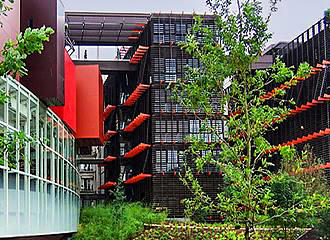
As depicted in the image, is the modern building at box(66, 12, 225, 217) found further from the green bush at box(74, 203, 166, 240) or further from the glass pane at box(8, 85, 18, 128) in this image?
the glass pane at box(8, 85, 18, 128)

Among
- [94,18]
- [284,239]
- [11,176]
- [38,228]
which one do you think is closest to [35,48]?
[11,176]

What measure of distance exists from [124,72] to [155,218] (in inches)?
893

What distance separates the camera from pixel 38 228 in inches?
821

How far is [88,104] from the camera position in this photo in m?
36.4

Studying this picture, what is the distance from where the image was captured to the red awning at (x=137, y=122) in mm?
52141

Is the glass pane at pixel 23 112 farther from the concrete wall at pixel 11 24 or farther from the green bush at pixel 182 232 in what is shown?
the green bush at pixel 182 232

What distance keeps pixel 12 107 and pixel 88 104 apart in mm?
18647

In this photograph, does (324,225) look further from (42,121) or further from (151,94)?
(151,94)

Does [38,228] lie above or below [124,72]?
below

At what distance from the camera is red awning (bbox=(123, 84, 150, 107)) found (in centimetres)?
5284

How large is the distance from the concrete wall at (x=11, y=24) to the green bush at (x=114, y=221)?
50.7ft

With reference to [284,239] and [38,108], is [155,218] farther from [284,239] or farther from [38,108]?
[38,108]

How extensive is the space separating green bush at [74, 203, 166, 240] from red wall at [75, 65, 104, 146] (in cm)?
410

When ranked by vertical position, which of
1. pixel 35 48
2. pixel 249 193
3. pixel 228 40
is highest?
pixel 228 40
